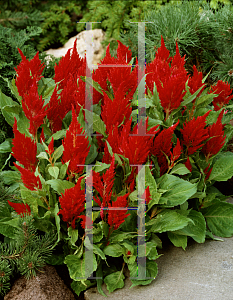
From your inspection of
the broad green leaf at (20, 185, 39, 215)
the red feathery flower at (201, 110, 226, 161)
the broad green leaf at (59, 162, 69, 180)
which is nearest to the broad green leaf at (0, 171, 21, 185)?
the broad green leaf at (20, 185, 39, 215)

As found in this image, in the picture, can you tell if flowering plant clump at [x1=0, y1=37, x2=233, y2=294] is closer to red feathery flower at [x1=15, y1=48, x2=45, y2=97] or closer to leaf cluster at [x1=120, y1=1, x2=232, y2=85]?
red feathery flower at [x1=15, y1=48, x2=45, y2=97]

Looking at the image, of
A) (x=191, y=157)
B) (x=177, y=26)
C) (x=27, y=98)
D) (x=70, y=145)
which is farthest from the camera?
(x=177, y=26)

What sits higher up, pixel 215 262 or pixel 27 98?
pixel 27 98

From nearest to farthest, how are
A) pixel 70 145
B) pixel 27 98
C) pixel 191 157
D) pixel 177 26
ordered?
pixel 70 145 → pixel 27 98 → pixel 191 157 → pixel 177 26

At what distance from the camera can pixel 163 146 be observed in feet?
4.74

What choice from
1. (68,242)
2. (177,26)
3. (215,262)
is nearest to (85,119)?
(68,242)

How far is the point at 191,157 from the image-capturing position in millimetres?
1659

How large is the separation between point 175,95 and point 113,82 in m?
0.30

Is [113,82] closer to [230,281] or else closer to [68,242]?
[68,242]

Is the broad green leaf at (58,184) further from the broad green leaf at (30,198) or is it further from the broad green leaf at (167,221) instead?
the broad green leaf at (167,221)

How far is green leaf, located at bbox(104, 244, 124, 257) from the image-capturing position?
4.58 feet

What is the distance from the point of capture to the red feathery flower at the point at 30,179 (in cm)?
123

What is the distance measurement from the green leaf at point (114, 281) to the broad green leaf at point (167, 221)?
25 centimetres

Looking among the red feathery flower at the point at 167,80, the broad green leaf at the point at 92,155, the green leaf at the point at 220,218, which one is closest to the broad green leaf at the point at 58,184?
the broad green leaf at the point at 92,155
